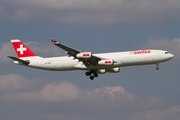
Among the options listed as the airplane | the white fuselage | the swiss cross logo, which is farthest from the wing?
the swiss cross logo

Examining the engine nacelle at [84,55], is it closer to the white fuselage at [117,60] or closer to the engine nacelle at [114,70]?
the white fuselage at [117,60]

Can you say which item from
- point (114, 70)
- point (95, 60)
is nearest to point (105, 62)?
point (95, 60)

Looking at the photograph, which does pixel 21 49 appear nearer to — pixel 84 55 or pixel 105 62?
pixel 84 55

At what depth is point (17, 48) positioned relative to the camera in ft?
238

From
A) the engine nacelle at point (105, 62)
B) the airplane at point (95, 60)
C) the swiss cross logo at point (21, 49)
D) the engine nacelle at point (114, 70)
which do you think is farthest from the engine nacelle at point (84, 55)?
the swiss cross logo at point (21, 49)

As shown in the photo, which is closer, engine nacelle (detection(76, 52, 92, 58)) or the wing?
the wing

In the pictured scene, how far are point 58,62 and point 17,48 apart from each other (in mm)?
12293

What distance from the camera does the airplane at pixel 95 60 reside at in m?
61.7

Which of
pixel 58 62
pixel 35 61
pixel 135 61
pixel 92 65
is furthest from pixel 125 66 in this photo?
pixel 35 61

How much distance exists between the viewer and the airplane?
61675mm

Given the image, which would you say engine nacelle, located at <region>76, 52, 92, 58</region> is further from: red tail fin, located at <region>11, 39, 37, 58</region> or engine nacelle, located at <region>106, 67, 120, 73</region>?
red tail fin, located at <region>11, 39, 37, 58</region>

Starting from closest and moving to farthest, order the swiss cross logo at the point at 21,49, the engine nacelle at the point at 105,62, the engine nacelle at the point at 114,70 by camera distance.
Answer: the engine nacelle at the point at 105,62 < the engine nacelle at the point at 114,70 < the swiss cross logo at the point at 21,49

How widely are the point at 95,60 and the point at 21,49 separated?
19096 mm

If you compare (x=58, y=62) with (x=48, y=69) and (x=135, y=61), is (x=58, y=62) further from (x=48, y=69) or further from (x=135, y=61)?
(x=135, y=61)
